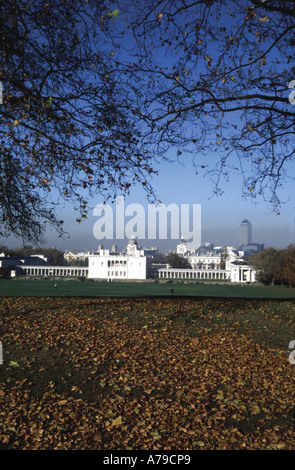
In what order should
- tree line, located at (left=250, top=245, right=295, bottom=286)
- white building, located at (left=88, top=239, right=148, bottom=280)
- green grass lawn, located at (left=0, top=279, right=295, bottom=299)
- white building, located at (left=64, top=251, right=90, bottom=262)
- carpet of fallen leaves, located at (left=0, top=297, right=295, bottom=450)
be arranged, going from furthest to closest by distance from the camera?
1. white building, located at (left=64, top=251, right=90, bottom=262)
2. white building, located at (left=88, top=239, right=148, bottom=280)
3. tree line, located at (left=250, top=245, right=295, bottom=286)
4. green grass lawn, located at (left=0, top=279, right=295, bottom=299)
5. carpet of fallen leaves, located at (left=0, top=297, right=295, bottom=450)

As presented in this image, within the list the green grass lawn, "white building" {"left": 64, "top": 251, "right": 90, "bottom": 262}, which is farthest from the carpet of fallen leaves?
"white building" {"left": 64, "top": 251, "right": 90, "bottom": 262}

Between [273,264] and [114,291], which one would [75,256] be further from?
[114,291]

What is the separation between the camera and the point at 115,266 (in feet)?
413

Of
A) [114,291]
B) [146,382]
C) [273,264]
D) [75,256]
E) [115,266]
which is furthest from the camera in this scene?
[75,256]

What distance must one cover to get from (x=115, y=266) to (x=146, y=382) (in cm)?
12132

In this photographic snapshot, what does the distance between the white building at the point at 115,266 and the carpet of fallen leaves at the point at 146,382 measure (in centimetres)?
11518

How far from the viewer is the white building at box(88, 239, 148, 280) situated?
124062 millimetres

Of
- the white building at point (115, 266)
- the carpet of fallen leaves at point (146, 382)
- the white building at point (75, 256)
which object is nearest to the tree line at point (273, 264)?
the white building at point (115, 266)

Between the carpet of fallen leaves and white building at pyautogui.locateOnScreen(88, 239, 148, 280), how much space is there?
115 metres

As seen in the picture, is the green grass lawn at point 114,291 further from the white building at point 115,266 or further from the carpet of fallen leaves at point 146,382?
the white building at point 115,266

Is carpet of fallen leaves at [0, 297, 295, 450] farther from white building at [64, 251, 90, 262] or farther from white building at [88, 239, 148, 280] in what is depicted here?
white building at [64, 251, 90, 262]

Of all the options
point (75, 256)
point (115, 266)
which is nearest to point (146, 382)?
point (115, 266)
